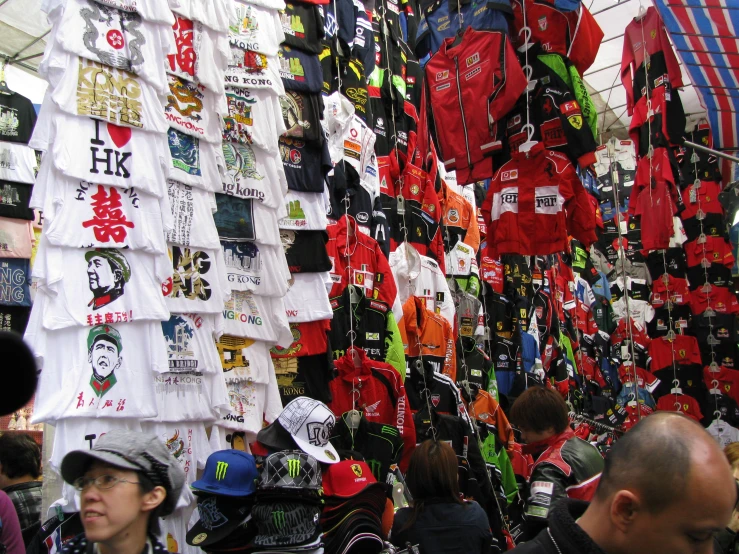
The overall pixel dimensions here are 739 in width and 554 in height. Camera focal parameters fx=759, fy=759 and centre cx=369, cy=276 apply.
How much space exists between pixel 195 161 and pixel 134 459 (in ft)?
6.07

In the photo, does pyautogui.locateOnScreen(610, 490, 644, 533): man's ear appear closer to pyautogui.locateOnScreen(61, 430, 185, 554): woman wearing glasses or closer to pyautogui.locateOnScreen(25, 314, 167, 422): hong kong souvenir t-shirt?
pyautogui.locateOnScreen(61, 430, 185, 554): woman wearing glasses

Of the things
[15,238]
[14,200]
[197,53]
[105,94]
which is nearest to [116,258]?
[105,94]

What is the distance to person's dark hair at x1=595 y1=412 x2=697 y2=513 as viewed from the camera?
4.24 ft

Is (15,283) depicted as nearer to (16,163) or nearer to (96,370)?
(16,163)

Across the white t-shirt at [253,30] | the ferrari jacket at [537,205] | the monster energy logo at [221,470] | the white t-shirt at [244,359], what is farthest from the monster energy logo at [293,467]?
the ferrari jacket at [537,205]

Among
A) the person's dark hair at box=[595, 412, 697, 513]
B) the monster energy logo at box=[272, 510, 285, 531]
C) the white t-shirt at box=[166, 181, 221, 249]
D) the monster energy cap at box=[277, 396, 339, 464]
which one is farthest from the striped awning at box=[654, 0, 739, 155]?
the person's dark hair at box=[595, 412, 697, 513]

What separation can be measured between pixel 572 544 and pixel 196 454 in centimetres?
225

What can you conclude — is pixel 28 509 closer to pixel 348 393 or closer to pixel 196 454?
pixel 196 454

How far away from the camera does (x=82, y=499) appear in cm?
189

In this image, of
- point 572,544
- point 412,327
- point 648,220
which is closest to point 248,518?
point 572,544

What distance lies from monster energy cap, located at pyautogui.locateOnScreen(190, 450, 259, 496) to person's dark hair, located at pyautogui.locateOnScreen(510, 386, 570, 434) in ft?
3.88

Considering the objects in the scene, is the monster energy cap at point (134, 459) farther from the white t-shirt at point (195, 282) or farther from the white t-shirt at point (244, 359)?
the white t-shirt at point (244, 359)

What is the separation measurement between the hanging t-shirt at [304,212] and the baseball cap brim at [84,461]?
95.6 inches

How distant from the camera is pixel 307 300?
4.29 meters
